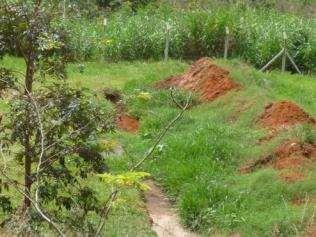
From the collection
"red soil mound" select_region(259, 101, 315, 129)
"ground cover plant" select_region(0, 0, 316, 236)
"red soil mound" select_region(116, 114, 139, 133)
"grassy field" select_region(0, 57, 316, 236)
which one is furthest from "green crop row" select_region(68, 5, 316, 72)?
"red soil mound" select_region(259, 101, 315, 129)

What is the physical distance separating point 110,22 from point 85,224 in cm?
1527

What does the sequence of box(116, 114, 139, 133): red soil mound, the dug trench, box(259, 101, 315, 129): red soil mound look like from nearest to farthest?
the dug trench
box(259, 101, 315, 129): red soil mound
box(116, 114, 139, 133): red soil mound

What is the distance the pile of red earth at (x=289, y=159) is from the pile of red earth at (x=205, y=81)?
3.98 metres

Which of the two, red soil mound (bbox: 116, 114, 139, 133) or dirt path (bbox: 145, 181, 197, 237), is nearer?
dirt path (bbox: 145, 181, 197, 237)

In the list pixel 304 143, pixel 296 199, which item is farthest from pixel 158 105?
pixel 296 199

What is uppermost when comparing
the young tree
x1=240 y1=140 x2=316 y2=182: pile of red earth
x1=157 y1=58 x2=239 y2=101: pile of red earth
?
the young tree

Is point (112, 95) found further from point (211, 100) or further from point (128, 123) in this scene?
point (211, 100)

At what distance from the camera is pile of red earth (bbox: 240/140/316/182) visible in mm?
10039

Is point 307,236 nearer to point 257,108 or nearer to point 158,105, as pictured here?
point 257,108

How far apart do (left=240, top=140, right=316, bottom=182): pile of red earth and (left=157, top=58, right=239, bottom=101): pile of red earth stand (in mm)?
3981

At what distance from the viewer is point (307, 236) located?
7.98 m

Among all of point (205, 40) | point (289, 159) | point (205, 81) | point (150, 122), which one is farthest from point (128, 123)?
point (205, 40)

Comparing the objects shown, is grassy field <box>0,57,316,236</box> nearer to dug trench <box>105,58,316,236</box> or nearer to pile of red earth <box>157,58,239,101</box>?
dug trench <box>105,58,316,236</box>

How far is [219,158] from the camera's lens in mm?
11375
